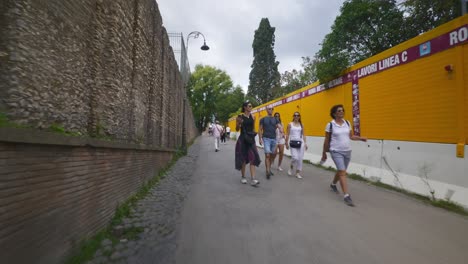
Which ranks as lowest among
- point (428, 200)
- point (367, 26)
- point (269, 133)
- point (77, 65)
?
point (428, 200)

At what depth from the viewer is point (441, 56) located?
556cm

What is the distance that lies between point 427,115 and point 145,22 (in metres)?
6.60

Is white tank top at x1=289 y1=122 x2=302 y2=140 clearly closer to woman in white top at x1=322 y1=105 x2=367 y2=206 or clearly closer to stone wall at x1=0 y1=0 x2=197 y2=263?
woman in white top at x1=322 y1=105 x2=367 y2=206

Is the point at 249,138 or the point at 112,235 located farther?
the point at 249,138

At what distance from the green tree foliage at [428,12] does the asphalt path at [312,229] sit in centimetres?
760

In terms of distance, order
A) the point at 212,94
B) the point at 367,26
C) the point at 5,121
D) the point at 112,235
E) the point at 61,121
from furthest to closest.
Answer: the point at 212,94, the point at 367,26, the point at 112,235, the point at 61,121, the point at 5,121

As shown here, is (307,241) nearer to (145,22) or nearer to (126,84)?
(126,84)

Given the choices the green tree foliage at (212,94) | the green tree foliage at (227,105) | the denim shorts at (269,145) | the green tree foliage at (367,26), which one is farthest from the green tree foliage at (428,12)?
the green tree foliage at (212,94)

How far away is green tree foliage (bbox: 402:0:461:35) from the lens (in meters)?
→ 9.22

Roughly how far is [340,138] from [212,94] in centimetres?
5214

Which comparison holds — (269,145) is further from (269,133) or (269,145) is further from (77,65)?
(77,65)

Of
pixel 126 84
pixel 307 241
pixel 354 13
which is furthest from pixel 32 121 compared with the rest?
pixel 354 13

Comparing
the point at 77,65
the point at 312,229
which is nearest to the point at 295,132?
the point at 312,229

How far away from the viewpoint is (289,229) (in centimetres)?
357
